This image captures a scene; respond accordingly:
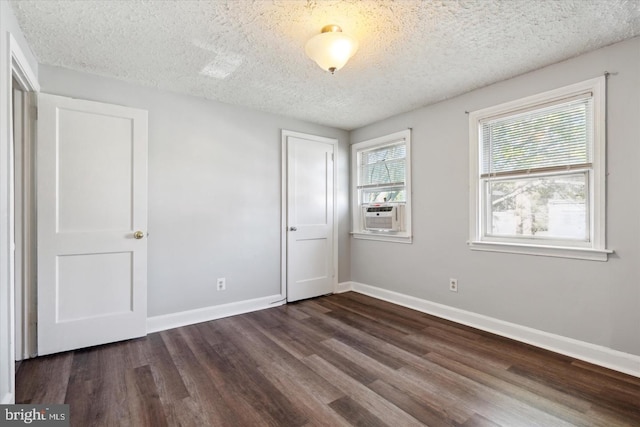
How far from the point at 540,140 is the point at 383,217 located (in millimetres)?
1839

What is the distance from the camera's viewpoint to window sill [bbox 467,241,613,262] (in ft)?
7.73

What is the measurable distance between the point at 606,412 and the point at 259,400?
2018 millimetres

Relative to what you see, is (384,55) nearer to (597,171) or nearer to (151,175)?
(597,171)

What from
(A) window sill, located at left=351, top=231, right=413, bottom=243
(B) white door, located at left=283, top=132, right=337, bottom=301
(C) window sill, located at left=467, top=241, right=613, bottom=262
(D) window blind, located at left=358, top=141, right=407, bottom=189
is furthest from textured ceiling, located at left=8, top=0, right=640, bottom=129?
(A) window sill, located at left=351, top=231, right=413, bottom=243

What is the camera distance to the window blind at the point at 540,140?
8.11 ft

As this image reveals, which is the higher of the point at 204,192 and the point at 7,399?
the point at 204,192

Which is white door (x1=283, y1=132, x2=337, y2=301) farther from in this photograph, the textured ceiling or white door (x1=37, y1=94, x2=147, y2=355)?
white door (x1=37, y1=94, x2=147, y2=355)

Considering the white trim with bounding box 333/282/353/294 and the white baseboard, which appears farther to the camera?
the white trim with bounding box 333/282/353/294

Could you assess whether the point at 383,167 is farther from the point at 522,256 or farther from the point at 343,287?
the point at 522,256

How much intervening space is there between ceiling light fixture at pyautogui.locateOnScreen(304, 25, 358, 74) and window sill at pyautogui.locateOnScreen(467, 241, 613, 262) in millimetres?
2183

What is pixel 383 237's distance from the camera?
4090mm

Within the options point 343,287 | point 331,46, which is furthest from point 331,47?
point 343,287

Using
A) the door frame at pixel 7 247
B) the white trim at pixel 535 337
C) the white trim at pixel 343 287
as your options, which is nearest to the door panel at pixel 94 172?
the door frame at pixel 7 247

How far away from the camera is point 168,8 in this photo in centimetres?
190
